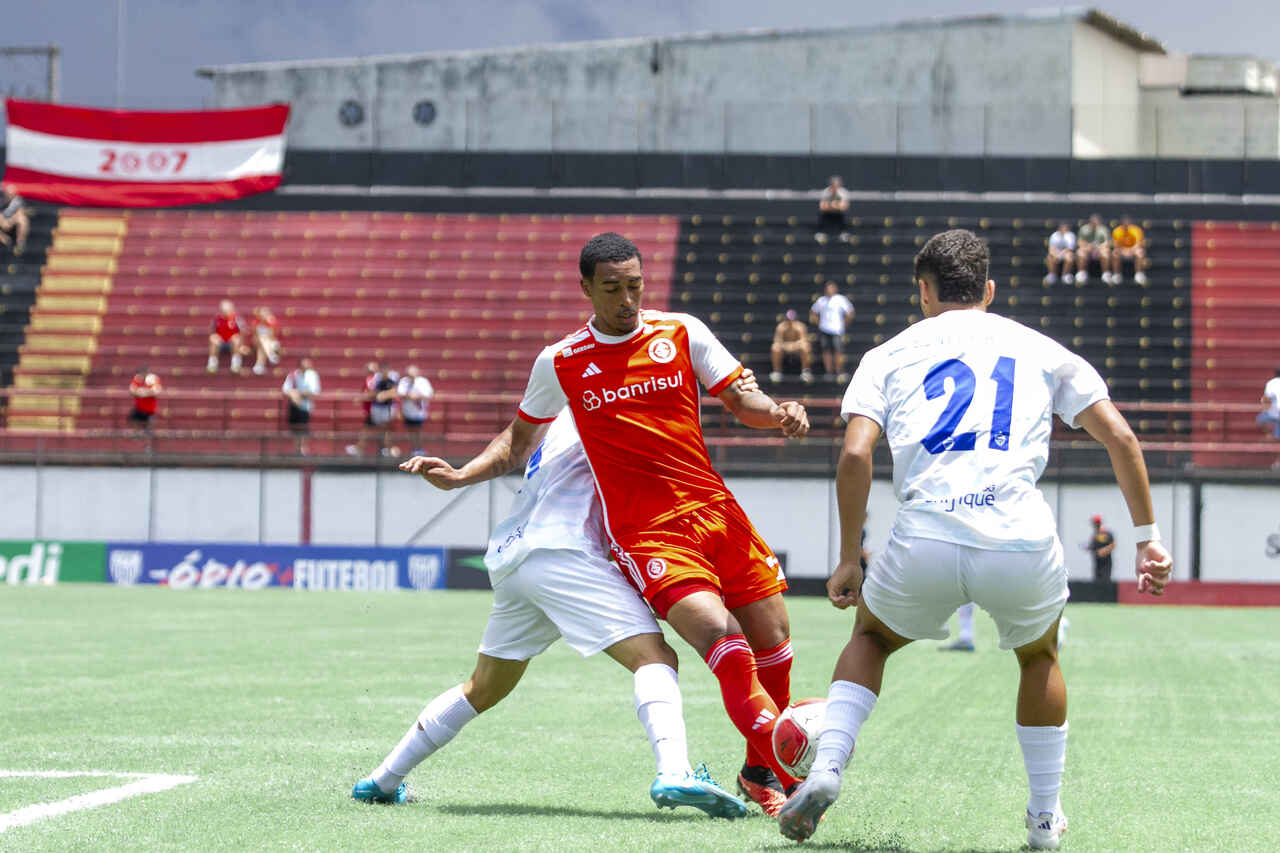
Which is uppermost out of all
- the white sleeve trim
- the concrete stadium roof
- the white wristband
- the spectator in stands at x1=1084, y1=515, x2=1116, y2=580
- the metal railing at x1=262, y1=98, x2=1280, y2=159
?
the concrete stadium roof

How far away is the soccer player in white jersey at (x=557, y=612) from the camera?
6.27 metres

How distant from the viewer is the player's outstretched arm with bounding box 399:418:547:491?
6.65 meters

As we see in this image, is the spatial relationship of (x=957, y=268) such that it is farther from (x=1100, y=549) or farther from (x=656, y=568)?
(x=1100, y=549)

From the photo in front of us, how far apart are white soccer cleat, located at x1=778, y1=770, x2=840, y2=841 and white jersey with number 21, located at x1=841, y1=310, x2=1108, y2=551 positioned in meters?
0.83

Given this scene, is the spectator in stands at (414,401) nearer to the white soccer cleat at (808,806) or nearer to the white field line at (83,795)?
the white field line at (83,795)

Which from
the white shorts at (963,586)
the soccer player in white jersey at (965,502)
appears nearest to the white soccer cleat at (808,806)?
the soccer player in white jersey at (965,502)

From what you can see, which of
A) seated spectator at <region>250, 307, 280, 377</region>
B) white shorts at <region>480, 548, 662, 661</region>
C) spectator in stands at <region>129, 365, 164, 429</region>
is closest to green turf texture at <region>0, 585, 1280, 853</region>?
white shorts at <region>480, 548, 662, 661</region>

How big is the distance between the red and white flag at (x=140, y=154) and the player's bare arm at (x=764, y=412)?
35392 mm

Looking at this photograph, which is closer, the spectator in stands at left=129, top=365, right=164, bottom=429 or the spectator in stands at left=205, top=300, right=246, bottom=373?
the spectator in stands at left=129, top=365, right=164, bottom=429

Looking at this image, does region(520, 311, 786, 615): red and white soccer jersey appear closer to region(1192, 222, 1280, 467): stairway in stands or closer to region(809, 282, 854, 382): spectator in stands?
region(1192, 222, 1280, 467): stairway in stands

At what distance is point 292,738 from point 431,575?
67.1 feet

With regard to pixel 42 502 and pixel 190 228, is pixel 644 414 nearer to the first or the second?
pixel 42 502

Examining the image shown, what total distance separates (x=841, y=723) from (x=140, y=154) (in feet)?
124

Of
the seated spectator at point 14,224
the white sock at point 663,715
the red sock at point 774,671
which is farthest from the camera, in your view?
the seated spectator at point 14,224
